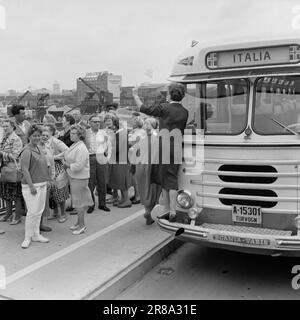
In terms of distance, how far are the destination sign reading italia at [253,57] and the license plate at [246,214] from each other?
5.51 ft

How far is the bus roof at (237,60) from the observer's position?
15.9 ft

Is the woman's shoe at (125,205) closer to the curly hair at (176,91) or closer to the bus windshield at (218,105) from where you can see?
the bus windshield at (218,105)

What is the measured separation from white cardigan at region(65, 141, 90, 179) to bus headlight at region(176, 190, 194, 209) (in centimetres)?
163

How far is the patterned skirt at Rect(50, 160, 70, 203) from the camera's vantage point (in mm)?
7027

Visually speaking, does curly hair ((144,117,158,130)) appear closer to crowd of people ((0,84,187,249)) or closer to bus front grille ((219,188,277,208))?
crowd of people ((0,84,187,249))

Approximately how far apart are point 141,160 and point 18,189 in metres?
1.98

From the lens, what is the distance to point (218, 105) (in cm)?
545

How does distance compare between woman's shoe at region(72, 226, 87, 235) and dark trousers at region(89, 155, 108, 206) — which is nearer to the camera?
woman's shoe at region(72, 226, 87, 235)

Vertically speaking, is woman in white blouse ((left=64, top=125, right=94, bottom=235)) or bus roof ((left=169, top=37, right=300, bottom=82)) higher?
bus roof ((left=169, top=37, right=300, bottom=82))

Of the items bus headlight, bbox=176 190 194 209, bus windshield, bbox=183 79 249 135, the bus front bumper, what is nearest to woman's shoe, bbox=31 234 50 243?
the bus front bumper
